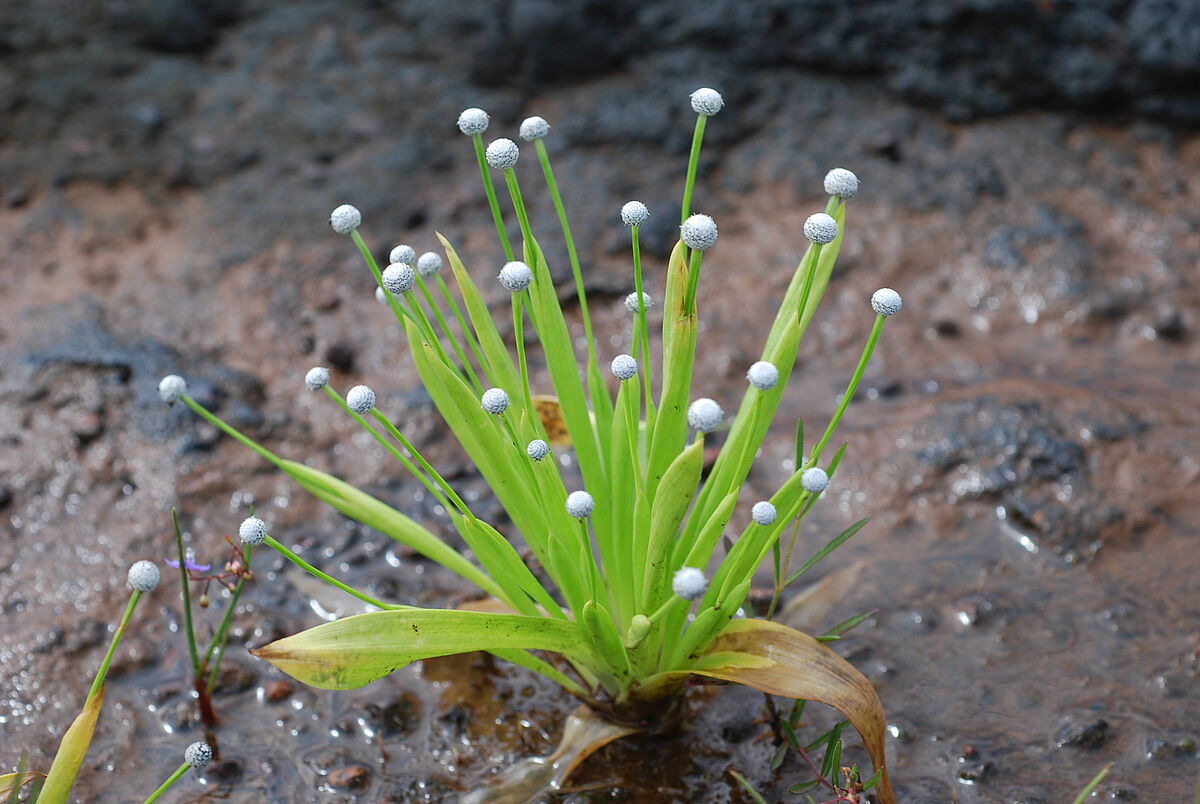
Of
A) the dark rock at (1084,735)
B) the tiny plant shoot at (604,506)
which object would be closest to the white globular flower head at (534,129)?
the tiny plant shoot at (604,506)

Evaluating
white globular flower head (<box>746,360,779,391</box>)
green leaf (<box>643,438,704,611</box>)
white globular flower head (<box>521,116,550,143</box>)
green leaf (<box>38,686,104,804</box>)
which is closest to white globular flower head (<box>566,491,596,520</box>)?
green leaf (<box>643,438,704,611</box>)

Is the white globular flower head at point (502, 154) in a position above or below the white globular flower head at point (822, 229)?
above

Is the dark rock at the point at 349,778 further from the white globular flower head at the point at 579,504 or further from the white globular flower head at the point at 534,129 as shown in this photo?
the white globular flower head at the point at 534,129

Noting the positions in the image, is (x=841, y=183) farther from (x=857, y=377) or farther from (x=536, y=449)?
(x=536, y=449)

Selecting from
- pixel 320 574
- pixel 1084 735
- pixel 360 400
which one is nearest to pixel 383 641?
pixel 320 574

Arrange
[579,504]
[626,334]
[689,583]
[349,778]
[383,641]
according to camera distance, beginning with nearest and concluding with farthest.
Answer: [689,583] < [579,504] < [383,641] < [349,778] < [626,334]

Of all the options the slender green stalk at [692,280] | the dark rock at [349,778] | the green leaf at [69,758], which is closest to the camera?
the slender green stalk at [692,280]
